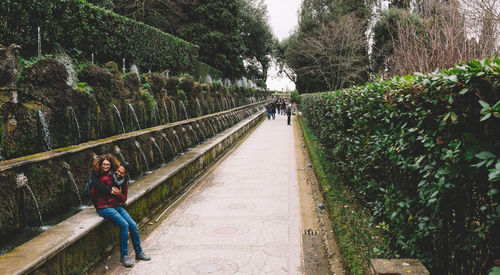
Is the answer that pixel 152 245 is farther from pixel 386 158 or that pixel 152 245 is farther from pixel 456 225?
pixel 456 225

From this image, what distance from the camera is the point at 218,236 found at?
17.9 ft

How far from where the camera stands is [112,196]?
15.8ft

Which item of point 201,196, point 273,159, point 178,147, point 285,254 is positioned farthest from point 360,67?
point 285,254

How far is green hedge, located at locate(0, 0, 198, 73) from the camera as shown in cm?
1038

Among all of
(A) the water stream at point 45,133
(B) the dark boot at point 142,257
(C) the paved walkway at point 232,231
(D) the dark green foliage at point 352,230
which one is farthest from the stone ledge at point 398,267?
(A) the water stream at point 45,133

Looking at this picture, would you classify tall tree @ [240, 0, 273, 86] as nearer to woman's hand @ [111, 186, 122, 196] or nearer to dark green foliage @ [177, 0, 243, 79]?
dark green foliage @ [177, 0, 243, 79]

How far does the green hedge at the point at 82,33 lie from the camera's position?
10383mm

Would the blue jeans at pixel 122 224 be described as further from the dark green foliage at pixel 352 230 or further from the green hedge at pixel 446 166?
the green hedge at pixel 446 166

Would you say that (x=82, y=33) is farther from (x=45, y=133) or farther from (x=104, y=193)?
(x=104, y=193)

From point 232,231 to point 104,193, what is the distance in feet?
6.64

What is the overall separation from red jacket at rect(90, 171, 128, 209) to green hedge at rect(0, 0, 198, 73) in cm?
768

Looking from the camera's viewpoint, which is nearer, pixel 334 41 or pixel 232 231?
pixel 232 231

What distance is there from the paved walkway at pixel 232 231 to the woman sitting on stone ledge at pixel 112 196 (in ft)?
1.04

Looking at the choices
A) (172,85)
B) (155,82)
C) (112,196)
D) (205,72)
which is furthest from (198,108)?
(205,72)
